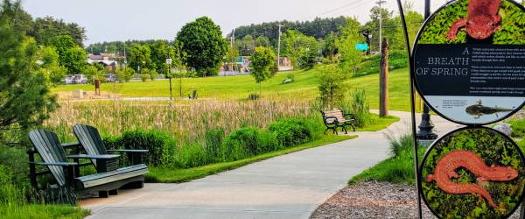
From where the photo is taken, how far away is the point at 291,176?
9.54 m

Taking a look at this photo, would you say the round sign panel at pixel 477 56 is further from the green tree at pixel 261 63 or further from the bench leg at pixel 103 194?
the green tree at pixel 261 63

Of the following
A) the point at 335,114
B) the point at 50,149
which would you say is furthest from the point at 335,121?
the point at 50,149

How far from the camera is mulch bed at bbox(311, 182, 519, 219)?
6.56m

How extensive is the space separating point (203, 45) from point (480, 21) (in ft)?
274

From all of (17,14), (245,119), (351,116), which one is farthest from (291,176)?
(351,116)

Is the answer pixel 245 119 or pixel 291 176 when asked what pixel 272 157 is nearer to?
pixel 291 176

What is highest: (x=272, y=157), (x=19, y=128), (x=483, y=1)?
(x=483, y=1)

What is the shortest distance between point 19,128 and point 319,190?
442 centimetres

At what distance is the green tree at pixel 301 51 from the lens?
78000 mm

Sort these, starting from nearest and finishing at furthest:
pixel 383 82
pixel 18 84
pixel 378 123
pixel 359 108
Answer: pixel 18 84, pixel 359 108, pixel 378 123, pixel 383 82

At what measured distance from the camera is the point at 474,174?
191 inches

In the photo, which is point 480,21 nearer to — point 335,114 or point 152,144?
point 152,144

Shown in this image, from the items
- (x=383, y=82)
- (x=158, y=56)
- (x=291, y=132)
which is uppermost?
(x=158, y=56)

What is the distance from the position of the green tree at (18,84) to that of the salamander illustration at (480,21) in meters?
5.93
